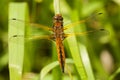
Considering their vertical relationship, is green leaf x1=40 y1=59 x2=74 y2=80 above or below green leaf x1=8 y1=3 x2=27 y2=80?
below

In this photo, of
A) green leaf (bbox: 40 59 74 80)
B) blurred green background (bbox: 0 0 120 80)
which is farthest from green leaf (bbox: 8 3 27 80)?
blurred green background (bbox: 0 0 120 80)

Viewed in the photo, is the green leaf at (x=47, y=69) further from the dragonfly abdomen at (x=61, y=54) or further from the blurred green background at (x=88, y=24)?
the blurred green background at (x=88, y=24)

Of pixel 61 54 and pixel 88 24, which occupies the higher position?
pixel 88 24

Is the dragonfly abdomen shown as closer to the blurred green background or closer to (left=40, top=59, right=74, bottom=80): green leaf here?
(left=40, top=59, right=74, bottom=80): green leaf

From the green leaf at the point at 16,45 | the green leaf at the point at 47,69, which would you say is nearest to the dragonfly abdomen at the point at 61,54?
the green leaf at the point at 47,69

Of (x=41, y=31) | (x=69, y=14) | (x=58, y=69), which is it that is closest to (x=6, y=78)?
(x=41, y=31)

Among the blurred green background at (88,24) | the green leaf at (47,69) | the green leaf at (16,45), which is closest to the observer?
the green leaf at (16,45)

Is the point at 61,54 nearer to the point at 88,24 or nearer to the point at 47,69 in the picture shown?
the point at 47,69

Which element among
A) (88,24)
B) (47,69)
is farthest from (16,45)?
(88,24)

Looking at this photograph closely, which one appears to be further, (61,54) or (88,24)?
(88,24)
